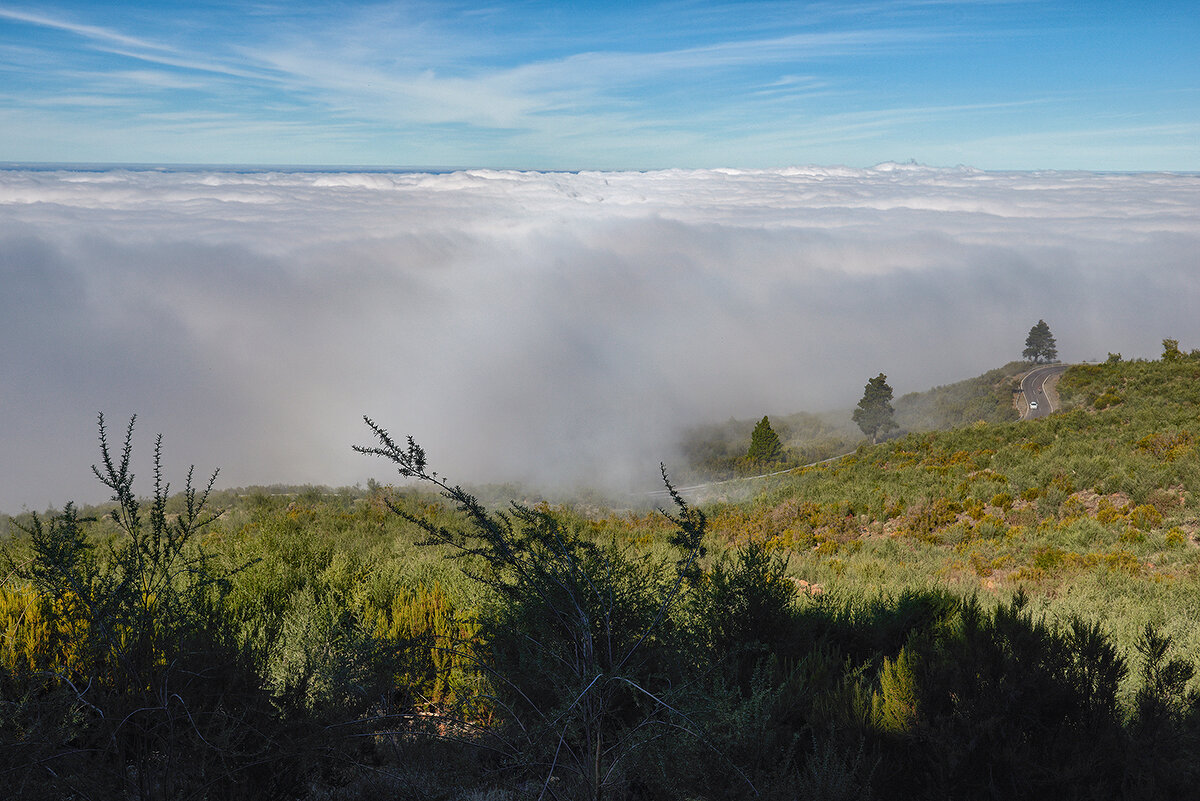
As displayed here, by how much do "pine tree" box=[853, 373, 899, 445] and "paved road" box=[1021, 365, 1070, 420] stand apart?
8537 mm

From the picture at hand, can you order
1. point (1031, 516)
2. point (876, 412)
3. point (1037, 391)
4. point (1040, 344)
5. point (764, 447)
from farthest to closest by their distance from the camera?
point (1040, 344) → point (876, 412) → point (1037, 391) → point (764, 447) → point (1031, 516)

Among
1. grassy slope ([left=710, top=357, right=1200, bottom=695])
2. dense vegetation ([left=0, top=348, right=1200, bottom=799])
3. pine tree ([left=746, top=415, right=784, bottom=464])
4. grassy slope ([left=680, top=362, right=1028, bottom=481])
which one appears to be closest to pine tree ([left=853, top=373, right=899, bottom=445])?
grassy slope ([left=680, top=362, right=1028, bottom=481])

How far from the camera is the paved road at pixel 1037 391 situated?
125 feet

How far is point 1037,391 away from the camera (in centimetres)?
4381

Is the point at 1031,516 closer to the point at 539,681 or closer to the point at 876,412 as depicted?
the point at 539,681

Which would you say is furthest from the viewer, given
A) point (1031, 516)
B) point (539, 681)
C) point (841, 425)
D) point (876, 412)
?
point (841, 425)

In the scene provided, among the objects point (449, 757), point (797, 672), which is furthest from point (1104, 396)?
point (449, 757)

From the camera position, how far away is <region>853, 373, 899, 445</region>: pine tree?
1882 inches

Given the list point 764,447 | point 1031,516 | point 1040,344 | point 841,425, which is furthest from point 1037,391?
point 1031,516

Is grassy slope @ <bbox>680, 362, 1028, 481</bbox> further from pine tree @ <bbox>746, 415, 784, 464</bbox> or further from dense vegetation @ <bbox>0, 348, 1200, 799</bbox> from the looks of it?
dense vegetation @ <bbox>0, 348, 1200, 799</bbox>

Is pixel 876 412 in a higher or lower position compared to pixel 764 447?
higher

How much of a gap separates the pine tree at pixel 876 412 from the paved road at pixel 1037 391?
8.54 metres

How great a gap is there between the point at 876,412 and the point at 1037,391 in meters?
10.0

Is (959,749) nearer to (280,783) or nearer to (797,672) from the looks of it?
(797,672)
